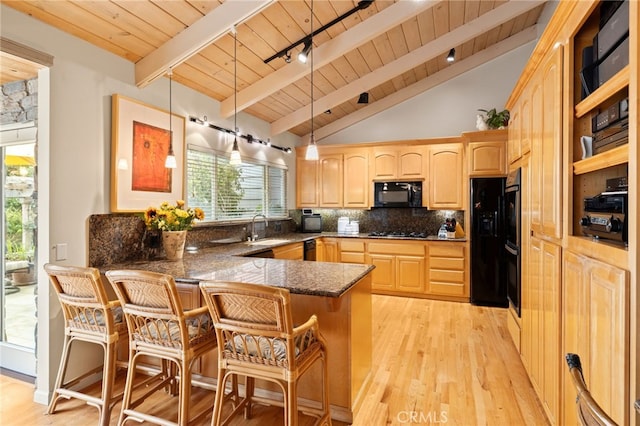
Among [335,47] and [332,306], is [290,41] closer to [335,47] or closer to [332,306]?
[335,47]

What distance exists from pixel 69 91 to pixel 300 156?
3.77 m

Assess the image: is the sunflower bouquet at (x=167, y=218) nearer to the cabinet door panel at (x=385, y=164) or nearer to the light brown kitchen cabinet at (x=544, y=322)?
the light brown kitchen cabinet at (x=544, y=322)

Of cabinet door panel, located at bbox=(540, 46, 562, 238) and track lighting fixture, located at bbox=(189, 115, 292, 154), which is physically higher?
track lighting fixture, located at bbox=(189, 115, 292, 154)

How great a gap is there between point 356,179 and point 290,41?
267 centimetres

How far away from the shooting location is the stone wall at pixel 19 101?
2.40 meters

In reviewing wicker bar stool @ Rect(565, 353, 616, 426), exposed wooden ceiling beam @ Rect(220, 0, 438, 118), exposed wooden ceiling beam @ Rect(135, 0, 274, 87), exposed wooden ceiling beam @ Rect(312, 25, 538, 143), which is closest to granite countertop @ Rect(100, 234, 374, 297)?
wicker bar stool @ Rect(565, 353, 616, 426)

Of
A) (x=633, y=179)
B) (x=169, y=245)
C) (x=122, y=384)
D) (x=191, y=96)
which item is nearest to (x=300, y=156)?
(x=191, y=96)

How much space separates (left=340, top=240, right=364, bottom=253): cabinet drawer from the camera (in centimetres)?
507

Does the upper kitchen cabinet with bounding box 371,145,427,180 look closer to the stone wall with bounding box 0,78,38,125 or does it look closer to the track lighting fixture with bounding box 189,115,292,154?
the track lighting fixture with bounding box 189,115,292,154

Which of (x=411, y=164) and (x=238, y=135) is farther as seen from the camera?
(x=411, y=164)

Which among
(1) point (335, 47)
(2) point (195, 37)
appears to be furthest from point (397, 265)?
(2) point (195, 37)

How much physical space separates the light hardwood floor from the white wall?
123 inches

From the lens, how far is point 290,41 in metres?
3.16

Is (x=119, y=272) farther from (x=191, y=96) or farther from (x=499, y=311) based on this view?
(x=499, y=311)
